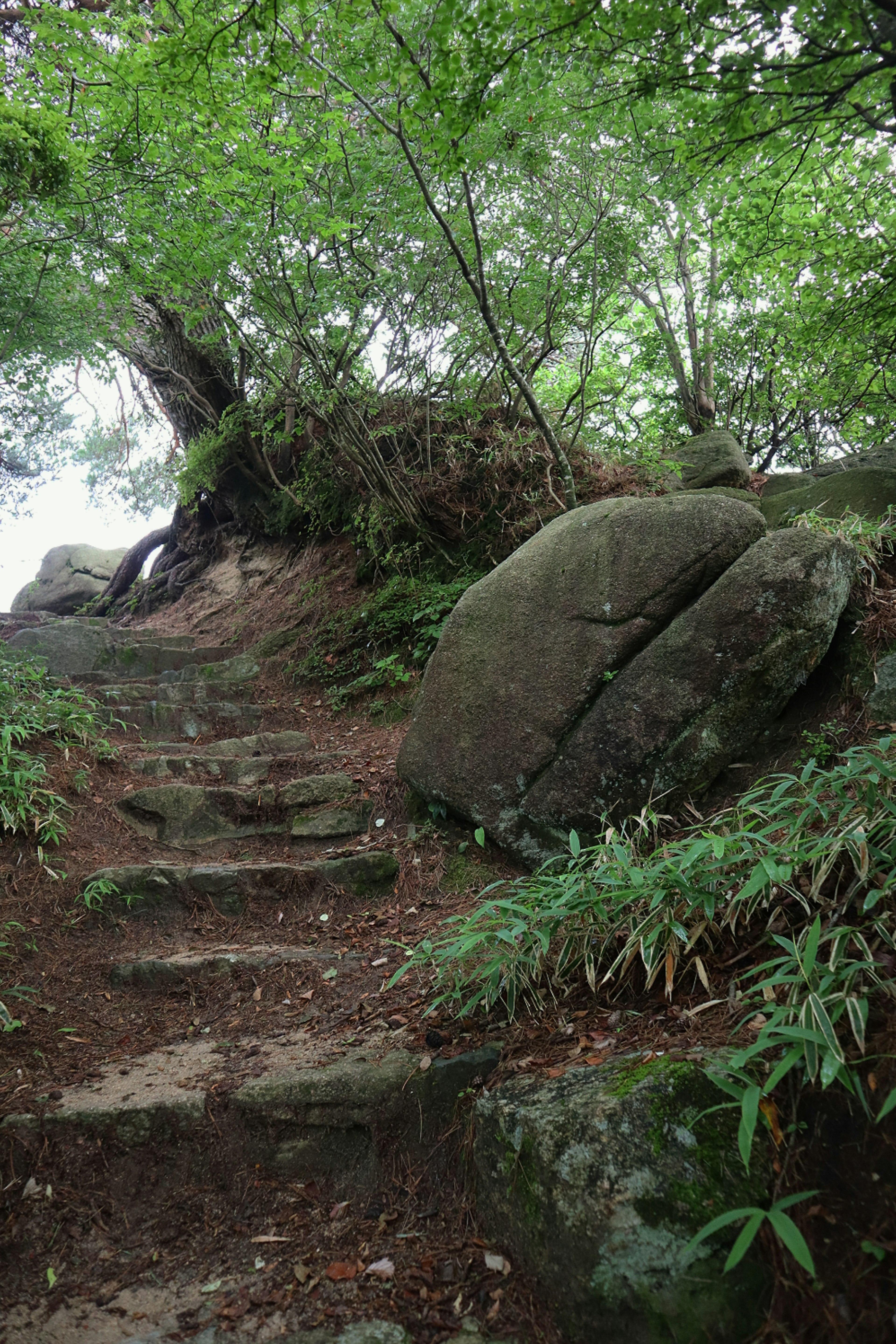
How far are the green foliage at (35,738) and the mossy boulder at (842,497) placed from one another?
16.3 feet

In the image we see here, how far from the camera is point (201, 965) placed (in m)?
3.24

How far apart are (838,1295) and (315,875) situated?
10.0ft

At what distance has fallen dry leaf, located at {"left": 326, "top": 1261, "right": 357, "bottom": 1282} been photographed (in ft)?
5.94

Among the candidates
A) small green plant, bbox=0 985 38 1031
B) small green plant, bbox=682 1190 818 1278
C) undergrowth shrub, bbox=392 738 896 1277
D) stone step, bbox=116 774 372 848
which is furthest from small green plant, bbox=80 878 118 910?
small green plant, bbox=682 1190 818 1278

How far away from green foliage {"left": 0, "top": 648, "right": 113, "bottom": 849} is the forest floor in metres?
0.15

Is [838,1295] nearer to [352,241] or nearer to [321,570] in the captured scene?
[352,241]

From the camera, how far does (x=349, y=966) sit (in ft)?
10.6

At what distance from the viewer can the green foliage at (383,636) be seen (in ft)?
19.9

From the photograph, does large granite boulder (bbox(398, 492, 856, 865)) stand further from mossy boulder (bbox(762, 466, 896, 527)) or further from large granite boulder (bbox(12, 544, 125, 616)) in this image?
large granite boulder (bbox(12, 544, 125, 616))

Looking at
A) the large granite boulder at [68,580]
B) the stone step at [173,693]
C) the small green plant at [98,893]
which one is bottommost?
the small green plant at [98,893]

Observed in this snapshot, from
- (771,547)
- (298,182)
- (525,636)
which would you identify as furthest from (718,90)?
(298,182)

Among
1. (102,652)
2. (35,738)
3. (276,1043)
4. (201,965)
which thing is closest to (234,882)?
(201,965)

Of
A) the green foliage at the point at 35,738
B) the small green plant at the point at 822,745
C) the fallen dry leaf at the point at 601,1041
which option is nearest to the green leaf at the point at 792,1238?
the fallen dry leaf at the point at 601,1041

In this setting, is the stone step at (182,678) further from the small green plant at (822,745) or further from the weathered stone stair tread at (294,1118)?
the small green plant at (822,745)
